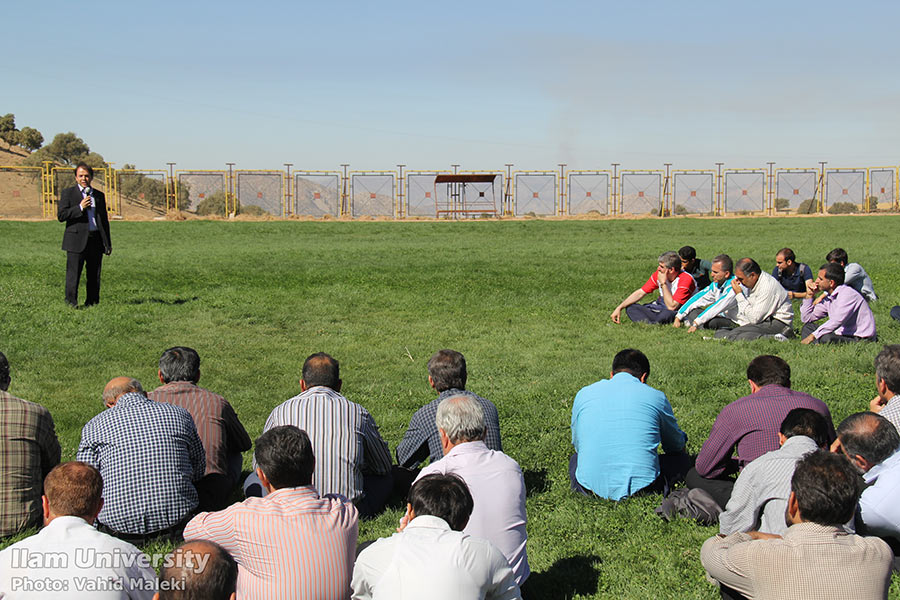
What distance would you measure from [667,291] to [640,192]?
3367cm

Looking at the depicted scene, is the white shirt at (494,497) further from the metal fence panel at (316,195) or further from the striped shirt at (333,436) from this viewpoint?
the metal fence panel at (316,195)

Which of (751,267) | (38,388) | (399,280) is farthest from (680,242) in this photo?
(38,388)

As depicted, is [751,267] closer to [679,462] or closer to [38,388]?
[679,462]

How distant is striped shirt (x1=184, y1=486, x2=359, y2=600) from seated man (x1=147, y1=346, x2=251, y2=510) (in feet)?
6.14

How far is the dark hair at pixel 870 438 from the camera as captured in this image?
4895 millimetres

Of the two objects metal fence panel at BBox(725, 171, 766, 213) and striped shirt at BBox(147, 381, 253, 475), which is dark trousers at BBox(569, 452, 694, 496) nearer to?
striped shirt at BBox(147, 381, 253, 475)

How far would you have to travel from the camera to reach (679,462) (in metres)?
6.55

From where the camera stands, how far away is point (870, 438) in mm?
4902

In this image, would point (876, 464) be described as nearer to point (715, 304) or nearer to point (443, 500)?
point (443, 500)

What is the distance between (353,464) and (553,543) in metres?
1.43

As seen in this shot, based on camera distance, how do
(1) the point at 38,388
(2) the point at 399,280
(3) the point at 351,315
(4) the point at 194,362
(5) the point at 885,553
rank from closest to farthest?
(5) the point at 885,553, (4) the point at 194,362, (1) the point at 38,388, (3) the point at 351,315, (2) the point at 399,280

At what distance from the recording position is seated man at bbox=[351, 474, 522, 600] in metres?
3.38

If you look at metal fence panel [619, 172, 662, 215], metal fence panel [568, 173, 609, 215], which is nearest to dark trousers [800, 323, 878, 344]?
metal fence panel [619, 172, 662, 215]

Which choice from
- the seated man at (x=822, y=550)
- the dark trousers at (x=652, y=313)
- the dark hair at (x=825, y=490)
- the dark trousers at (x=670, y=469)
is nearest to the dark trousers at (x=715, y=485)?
Result: the dark trousers at (x=670, y=469)
